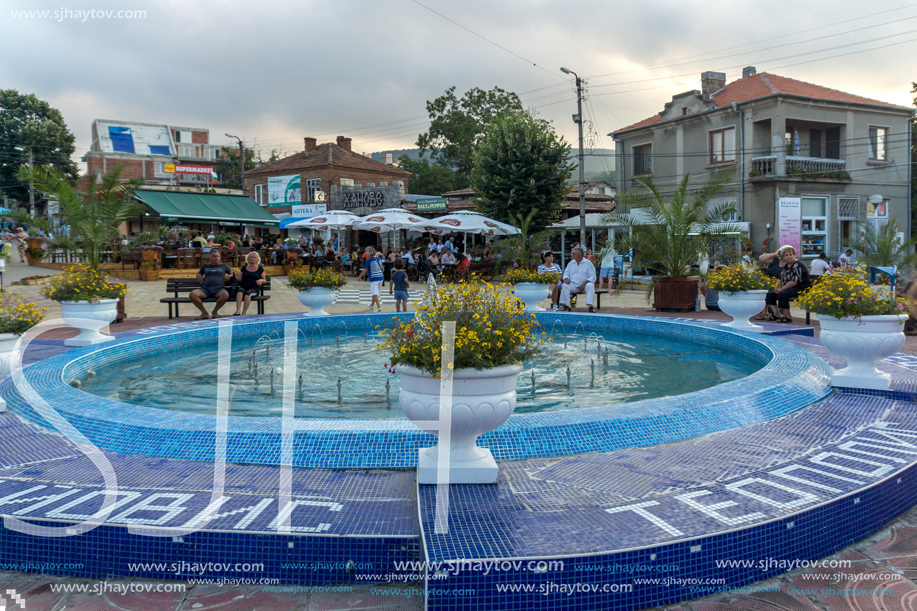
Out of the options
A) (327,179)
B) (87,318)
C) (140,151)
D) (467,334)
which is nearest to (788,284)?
(467,334)

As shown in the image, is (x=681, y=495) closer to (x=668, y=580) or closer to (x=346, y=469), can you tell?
(x=668, y=580)

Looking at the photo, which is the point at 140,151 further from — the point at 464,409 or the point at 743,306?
the point at 464,409

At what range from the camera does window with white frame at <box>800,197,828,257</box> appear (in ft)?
76.5

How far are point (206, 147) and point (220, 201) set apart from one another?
129 feet

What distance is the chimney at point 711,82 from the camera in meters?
25.8

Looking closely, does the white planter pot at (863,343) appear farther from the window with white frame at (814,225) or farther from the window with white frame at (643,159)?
the window with white frame at (643,159)

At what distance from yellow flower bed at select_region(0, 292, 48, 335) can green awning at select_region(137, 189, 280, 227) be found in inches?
892

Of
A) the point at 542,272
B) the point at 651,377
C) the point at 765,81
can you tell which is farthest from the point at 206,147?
the point at 651,377

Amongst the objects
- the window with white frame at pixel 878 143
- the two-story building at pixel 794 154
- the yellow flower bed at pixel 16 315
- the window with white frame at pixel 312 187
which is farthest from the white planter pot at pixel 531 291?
the window with white frame at pixel 312 187

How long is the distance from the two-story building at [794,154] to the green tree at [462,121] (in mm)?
20811

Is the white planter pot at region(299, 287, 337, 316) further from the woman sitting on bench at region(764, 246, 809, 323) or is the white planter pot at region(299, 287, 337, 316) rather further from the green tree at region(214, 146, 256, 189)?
the green tree at region(214, 146, 256, 189)

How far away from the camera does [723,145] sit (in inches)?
962

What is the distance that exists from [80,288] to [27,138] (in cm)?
4360

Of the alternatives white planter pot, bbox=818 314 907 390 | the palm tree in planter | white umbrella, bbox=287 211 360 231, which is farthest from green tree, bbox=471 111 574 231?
white planter pot, bbox=818 314 907 390
